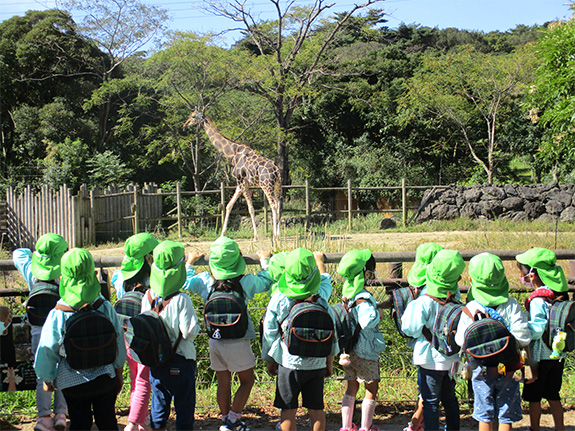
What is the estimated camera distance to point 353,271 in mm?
3678

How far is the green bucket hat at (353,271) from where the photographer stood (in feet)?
12.0

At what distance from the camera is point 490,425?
337 centimetres

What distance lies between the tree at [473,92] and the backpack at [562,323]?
19176mm

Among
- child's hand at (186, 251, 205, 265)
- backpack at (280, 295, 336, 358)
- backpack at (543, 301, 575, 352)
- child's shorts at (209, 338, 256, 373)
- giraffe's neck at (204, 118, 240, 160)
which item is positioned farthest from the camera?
giraffe's neck at (204, 118, 240, 160)

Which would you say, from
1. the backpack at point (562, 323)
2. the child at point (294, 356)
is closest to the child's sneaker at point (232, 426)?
the child at point (294, 356)

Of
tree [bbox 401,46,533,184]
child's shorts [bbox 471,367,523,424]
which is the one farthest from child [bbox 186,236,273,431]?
tree [bbox 401,46,533,184]

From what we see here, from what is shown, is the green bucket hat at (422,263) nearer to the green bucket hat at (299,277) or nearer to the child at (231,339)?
the green bucket hat at (299,277)

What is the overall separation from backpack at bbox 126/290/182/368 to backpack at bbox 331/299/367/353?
1.00m

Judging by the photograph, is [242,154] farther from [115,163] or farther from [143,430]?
[143,430]

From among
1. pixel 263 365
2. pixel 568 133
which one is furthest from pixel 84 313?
pixel 568 133

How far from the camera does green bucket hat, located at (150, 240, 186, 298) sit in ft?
10.9

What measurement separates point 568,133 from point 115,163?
15.1 metres

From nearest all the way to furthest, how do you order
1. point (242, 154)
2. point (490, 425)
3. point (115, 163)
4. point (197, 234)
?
point (490, 425) → point (242, 154) → point (197, 234) → point (115, 163)

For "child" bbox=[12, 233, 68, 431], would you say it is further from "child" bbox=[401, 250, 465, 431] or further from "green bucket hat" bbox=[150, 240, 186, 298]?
"child" bbox=[401, 250, 465, 431]
